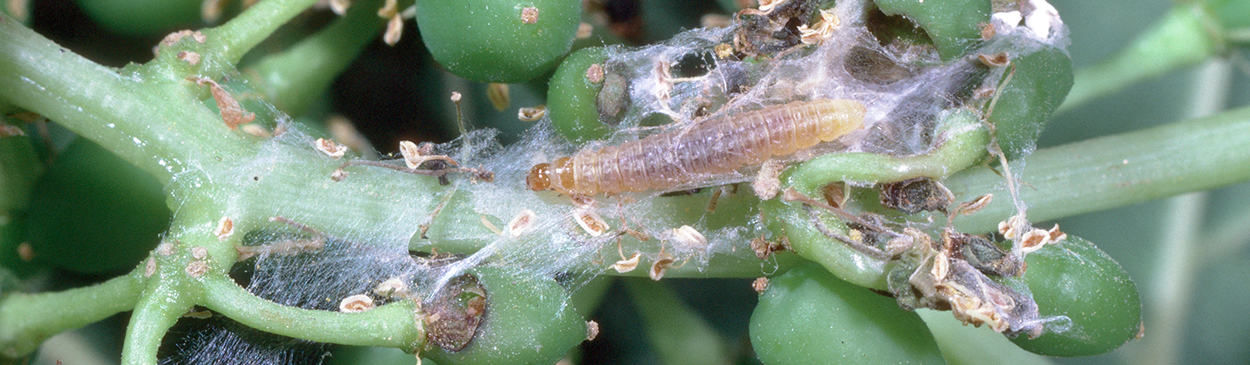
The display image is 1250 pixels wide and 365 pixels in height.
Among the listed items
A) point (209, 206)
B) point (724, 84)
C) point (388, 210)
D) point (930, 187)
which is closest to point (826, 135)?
point (724, 84)

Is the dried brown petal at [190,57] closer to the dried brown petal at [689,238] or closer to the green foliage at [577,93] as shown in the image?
the green foliage at [577,93]

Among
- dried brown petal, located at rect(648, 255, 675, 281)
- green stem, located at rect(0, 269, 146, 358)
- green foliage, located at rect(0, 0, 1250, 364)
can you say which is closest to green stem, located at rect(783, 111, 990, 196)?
green foliage, located at rect(0, 0, 1250, 364)

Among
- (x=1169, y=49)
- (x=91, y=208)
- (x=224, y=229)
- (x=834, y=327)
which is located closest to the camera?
(x=834, y=327)

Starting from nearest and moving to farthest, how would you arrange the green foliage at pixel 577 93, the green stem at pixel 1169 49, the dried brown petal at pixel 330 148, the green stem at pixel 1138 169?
the green foliage at pixel 577 93, the dried brown petal at pixel 330 148, the green stem at pixel 1138 169, the green stem at pixel 1169 49

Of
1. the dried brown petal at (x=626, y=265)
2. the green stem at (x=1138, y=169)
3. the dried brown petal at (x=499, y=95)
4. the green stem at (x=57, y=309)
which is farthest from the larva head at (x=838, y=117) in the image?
the green stem at (x=57, y=309)

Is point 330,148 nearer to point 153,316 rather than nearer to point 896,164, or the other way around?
point 153,316

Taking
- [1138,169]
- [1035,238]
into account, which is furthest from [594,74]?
[1138,169]

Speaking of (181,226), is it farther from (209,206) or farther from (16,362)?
(16,362)
